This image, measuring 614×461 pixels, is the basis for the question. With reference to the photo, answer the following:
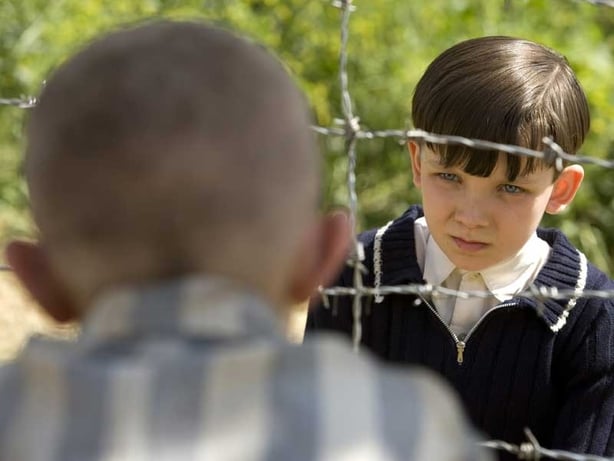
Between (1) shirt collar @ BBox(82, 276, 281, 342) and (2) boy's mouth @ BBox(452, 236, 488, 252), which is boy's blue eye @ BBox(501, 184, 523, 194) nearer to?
(2) boy's mouth @ BBox(452, 236, 488, 252)

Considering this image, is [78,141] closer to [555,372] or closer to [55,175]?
[55,175]

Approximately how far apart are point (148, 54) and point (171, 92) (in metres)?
0.05

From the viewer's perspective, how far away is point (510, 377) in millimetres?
1793

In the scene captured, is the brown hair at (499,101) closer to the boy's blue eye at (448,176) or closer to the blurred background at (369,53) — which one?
the boy's blue eye at (448,176)

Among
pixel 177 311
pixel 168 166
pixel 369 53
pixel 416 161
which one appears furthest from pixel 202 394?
pixel 369 53

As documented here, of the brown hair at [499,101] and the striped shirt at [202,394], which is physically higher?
the brown hair at [499,101]

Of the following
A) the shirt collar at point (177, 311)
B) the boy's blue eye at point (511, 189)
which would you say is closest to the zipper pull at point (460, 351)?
the boy's blue eye at point (511, 189)

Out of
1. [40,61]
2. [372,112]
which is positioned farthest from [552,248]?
[40,61]

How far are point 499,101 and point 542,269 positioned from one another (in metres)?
0.25

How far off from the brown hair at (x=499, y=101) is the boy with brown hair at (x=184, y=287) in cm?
84

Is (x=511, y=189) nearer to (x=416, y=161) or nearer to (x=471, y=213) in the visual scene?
(x=471, y=213)

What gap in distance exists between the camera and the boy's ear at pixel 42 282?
101 centimetres

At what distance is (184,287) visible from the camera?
2.96ft

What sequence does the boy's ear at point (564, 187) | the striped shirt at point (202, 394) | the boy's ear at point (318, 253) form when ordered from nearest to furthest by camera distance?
the striped shirt at point (202, 394)
the boy's ear at point (318, 253)
the boy's ear at point (564, 187)
